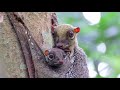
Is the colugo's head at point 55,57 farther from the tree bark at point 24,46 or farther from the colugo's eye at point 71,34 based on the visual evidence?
the colugo's eye at point 71,34

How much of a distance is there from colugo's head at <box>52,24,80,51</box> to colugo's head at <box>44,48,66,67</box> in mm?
136

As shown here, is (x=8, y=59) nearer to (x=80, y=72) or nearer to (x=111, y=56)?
(x=80, y=72)

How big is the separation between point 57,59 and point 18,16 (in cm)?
43

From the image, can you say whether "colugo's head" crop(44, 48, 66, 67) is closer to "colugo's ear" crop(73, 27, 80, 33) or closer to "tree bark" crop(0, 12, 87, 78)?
"tree bark" crop(0, 12, 87, 78)

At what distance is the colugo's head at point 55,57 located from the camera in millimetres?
1981

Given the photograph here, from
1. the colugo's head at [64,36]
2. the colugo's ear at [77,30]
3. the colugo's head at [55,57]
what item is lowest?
the colugo's head at [55,57]

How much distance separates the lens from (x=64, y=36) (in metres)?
2.44

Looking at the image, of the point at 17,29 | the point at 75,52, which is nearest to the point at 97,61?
the point at 75,52

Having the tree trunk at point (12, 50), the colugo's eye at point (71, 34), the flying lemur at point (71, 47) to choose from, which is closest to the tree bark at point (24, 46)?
the tree trunk at point (12, 50)

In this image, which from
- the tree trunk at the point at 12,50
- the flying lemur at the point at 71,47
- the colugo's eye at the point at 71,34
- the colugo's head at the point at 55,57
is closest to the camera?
the tree trunk at the point at 12,50

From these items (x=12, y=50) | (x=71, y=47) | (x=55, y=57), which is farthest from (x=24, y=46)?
(x=71, y=47)

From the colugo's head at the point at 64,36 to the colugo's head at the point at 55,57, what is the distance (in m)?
0.14

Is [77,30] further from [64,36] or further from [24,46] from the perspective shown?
[24,46]

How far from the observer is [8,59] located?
1.65 metres
